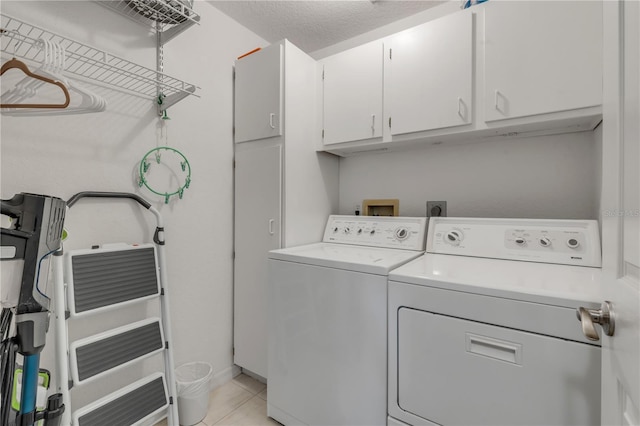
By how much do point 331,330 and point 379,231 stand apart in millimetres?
758

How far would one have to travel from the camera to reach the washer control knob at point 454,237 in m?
1.61

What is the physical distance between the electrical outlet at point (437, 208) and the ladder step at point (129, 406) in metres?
1.87

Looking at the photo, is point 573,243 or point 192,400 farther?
point 192,400

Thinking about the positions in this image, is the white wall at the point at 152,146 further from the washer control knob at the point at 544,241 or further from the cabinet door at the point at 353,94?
the washer control knob at the point at 544,241

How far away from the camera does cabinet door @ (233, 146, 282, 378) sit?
1.84m

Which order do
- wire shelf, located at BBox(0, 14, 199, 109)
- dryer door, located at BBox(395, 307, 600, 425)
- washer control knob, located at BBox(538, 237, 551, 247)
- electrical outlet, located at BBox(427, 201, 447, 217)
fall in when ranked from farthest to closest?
electrical outlet, located at BBox(427, 201, 447, 217) → washer control knob, located at BBox(538, 237, 551, 247) → wire shelf, located at BBox(0, 14, 199, 109) → dryer door, located at BBox(395, 307, 600, 425)

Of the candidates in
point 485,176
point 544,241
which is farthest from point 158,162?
point 544,241

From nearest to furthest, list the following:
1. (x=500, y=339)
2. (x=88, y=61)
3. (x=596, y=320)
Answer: (x=596, y=320) → (x=500, y=339) → (x=88, y=61)

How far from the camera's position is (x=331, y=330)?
1.35 meters

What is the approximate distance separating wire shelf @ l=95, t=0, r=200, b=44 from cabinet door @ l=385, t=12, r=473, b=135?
1.14 metres

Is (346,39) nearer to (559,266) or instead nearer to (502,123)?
(502,123)

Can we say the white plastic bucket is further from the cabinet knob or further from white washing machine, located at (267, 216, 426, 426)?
the cabinet knob

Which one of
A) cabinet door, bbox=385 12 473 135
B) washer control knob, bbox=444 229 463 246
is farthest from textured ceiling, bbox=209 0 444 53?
washer control knob, bbox=444 229 463 246

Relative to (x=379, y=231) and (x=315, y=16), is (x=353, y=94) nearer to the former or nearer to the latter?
(x=315, y=16)
